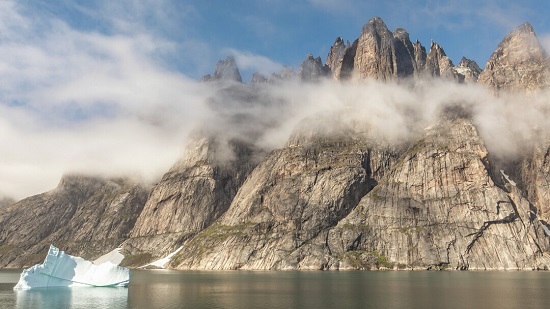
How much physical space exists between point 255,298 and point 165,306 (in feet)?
61.5

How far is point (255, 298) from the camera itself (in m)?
92.1

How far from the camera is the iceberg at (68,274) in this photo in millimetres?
116312

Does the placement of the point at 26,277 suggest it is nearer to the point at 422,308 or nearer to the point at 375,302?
the point at 375,302

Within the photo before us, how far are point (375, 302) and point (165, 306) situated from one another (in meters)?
36.9

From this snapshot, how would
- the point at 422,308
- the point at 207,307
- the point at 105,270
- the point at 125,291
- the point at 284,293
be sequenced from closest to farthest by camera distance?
the point at 422,308 → the point at 207,307 → the point at 284,293 → the point at 125,291 → the point at 105,270

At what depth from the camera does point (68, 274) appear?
12038 centimetres

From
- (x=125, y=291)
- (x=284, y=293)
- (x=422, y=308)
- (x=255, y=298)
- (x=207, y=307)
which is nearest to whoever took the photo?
(x=422, y=308)

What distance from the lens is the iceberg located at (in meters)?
116

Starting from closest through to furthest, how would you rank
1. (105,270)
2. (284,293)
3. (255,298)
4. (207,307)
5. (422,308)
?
(422,308), (207,307), (255,298), (284,293), (105,270)

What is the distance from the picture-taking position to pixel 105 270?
395 feet

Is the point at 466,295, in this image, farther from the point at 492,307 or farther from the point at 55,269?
the point at 55,269

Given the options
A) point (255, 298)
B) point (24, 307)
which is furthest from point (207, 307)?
point (24, 307)

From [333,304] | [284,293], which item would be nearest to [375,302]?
[333,304]

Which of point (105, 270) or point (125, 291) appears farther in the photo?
point (105, 270)
